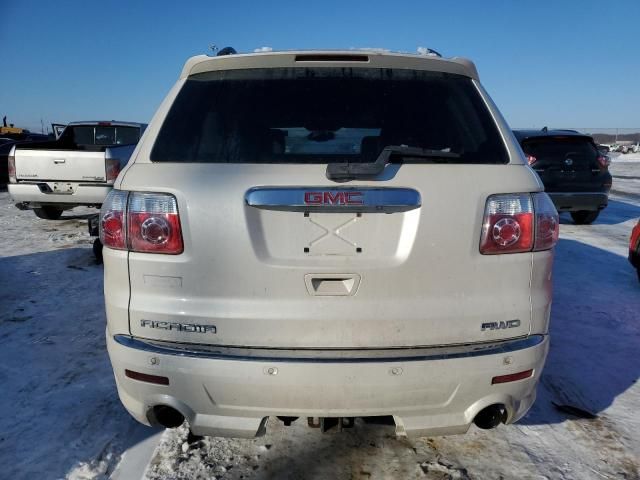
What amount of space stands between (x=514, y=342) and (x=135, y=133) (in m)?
9.66

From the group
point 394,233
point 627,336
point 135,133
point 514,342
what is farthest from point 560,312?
point 135,133

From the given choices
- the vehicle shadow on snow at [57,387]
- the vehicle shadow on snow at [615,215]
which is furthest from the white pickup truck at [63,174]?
the vehicle shadow on snow at [615,215]

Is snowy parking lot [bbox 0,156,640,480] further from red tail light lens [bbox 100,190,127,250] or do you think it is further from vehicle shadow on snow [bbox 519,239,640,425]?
red tail light lens [bbox 100,190,127,250]

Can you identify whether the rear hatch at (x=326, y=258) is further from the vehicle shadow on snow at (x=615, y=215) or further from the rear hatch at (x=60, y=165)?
the vehicle shadow on snow at (x=615, y=215)

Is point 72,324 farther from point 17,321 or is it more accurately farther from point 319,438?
point 319,438

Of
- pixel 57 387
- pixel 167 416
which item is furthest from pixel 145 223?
pixel 57 387

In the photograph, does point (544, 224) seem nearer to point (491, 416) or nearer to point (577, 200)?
point (491, 416)

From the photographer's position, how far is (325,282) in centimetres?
199

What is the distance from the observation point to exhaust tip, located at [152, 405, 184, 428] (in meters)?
2.16

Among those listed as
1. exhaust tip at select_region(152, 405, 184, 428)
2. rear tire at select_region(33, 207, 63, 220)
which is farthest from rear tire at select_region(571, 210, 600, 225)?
rear tire at select_region(33, 207, 63, 220)

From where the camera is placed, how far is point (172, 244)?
78.4 inches

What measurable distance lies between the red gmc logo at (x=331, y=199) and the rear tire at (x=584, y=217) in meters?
9.28

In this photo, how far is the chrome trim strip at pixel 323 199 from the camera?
6.36 feet

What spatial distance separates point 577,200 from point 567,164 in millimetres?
710
